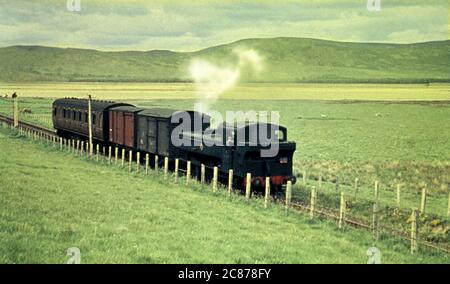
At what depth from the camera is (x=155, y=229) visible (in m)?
13.3

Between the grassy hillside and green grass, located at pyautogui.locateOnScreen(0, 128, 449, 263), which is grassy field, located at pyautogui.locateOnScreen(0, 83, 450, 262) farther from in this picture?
green grass, located at pyautogui.locateOnScreen(0, 128, 449, 263)

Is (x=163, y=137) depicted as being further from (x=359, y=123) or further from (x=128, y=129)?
(x=359, y=123)

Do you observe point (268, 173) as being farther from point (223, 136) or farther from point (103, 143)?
point (103, 143)

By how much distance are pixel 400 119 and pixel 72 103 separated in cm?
2817

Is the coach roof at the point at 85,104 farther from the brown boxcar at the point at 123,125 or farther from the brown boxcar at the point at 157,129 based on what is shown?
the brown boxcar at the point at 157,129

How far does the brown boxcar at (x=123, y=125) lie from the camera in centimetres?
2902

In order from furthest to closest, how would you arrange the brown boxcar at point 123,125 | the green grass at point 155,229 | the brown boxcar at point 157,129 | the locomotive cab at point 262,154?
the brown boxcar at point 123,125 < the brown boxcar at point 157,129 < the locomotive cab at point 262,154 < the green grass at point 155,229

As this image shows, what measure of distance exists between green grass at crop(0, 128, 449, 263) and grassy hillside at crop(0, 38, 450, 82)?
48.3 metres

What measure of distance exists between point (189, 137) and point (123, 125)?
779 centimetres

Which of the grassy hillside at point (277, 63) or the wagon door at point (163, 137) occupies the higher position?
the grassy hillside at point (277, 63)

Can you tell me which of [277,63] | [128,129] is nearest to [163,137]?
[128,129]

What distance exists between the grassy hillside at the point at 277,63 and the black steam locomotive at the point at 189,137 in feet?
129

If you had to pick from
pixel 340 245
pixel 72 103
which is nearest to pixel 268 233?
pixel 340 245

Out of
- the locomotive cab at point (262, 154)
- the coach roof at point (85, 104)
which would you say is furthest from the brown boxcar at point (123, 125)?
the locomotive cab at point (262, 154)
